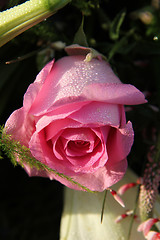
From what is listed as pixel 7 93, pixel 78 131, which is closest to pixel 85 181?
pixel 78 131

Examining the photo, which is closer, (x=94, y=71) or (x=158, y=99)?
(x=94, y=71)

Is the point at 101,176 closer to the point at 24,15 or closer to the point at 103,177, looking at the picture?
the point at 103,177

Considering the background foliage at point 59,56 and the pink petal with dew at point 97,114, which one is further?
the background foliage at point 59,56

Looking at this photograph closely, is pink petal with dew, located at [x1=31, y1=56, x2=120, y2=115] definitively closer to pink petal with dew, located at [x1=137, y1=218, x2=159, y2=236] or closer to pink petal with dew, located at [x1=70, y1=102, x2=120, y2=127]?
pink petal with dew, located at [x1=70, y1=102, x2=120, y2=127]

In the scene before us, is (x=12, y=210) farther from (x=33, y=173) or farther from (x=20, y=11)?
(x=20, y=11)

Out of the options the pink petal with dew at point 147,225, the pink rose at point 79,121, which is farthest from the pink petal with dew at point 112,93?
the pink petal with dew at point 147,225

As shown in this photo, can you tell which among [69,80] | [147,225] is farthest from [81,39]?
[147,225]

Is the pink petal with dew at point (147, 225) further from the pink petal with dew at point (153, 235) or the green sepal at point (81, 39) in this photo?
the green sepal at point (81, 39)
